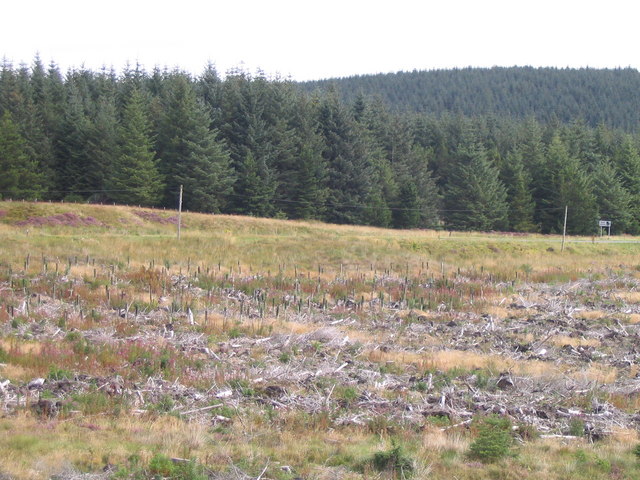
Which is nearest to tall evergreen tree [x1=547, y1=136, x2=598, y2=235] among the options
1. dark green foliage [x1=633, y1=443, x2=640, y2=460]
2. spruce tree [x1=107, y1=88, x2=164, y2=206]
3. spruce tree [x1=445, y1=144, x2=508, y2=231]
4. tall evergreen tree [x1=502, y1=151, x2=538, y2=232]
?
tall evergreen tree [x1=502, y1=151, x2=538, y2=232]

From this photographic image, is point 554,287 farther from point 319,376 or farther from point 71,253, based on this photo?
point 71,253

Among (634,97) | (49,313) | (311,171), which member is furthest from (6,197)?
(634,97)

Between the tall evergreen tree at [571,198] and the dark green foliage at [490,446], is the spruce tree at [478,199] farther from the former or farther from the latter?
the dark green foliage at [490,446]

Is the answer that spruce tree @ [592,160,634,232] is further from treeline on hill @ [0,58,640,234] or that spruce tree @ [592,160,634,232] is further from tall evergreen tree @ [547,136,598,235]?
tall evergreen tree @ [547,136,598,235]

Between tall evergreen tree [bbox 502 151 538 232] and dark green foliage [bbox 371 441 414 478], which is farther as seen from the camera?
tall evergreen tree [bbox 502 151 538 232]

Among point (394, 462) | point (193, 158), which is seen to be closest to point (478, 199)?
point (193, 158)

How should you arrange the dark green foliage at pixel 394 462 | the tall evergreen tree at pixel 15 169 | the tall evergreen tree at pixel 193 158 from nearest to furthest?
the dark green foliage at pixel 394 462 < the tall evergreen tree at pixel 15 169 < the tall evergreen tree at pixel 193 158

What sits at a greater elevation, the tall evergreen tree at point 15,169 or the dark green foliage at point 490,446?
the tall evergreen tree at point 15,169

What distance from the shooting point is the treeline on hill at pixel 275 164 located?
60.7 metres

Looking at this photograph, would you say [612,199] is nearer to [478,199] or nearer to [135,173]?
[478,199]

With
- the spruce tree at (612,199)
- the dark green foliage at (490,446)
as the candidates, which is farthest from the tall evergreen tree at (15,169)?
the dark green foliage at (490,446)

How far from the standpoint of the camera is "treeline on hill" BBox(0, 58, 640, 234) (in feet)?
199

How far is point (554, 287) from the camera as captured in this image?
Answer: 1195 inches

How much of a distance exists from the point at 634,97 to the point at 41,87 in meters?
167
